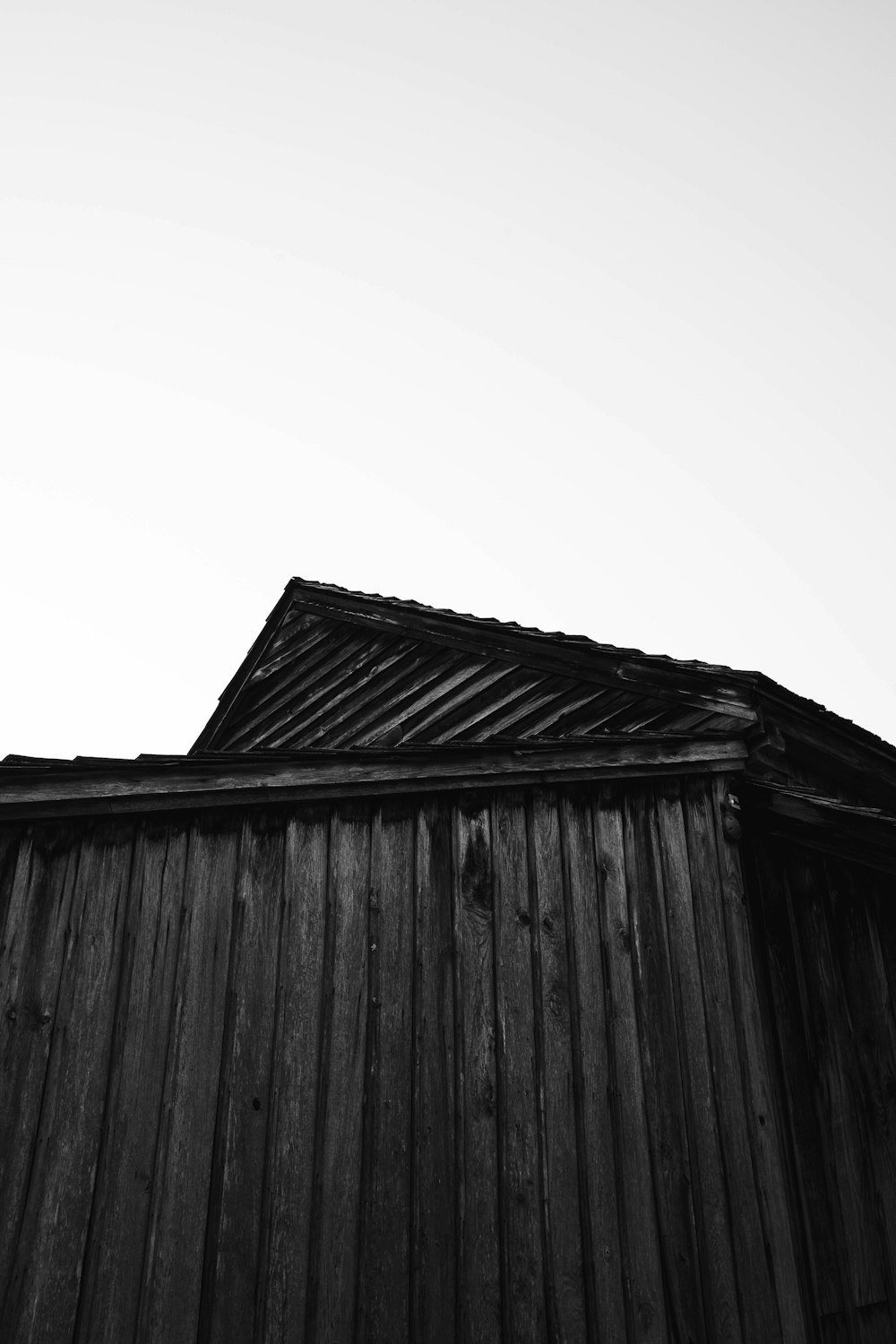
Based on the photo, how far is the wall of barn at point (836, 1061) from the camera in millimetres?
4906

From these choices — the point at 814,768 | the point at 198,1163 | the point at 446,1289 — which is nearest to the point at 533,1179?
the point at 446,1289

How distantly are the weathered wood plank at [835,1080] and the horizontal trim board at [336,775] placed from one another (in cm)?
104

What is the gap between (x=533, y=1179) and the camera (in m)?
4.24

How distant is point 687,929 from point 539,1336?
64.2 inches

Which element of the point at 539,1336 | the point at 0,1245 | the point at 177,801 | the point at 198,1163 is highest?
the point at 177,801

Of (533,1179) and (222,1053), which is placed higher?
(222,1053)

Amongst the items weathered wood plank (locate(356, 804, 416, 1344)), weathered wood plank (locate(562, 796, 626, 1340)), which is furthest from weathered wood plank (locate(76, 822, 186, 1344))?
weathered wood plank (locate(562, 796, 626, 1340))

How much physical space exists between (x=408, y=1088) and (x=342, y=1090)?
256 mm

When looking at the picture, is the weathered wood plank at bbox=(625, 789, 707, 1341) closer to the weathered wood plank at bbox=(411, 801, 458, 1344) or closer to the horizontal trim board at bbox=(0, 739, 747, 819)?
the horizontal trim board at bbox=(0, 739, 747, 819)

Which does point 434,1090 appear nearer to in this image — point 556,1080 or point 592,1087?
point 556,1080

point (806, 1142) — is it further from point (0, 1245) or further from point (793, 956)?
point (0, 1245)

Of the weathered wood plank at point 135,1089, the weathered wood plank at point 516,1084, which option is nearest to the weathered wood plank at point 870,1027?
the weathered wood plank at point 516,1084

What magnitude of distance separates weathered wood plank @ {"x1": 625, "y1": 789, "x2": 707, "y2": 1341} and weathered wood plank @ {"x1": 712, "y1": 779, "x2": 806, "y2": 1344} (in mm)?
267

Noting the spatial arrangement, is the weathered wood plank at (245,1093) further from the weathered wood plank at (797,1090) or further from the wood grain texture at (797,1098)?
the weathered wood plank at (797,1090)
